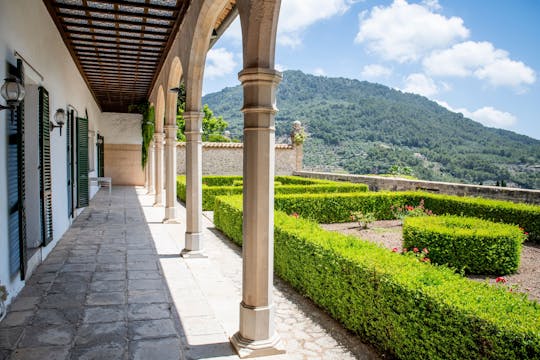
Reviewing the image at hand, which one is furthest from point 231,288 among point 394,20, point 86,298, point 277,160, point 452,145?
point 452,145

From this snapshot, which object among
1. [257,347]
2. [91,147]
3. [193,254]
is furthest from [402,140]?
[257,347]

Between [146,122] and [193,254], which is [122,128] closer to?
[146,122]

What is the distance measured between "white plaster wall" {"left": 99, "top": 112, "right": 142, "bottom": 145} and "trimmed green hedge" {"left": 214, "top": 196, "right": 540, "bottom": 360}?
17.4 m

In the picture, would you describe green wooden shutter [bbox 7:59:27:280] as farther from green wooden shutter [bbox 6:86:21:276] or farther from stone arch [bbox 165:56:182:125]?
stone arch [bbox 165:56:182:125]

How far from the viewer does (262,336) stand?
3.71 meters

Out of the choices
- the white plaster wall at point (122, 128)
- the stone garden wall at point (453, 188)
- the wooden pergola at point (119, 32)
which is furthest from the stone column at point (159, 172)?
the white plaster wall at point (122, 128)

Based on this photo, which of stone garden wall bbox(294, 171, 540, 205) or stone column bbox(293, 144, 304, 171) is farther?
stone column bbox(293, 144, 304, 171)

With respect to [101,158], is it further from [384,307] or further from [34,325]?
[384,307]

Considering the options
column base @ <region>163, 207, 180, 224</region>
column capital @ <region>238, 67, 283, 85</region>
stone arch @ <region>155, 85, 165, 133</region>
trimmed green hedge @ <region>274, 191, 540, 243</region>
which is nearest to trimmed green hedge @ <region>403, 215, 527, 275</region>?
trimmed green hedge @ <region>274, 191, 540, 243</region>

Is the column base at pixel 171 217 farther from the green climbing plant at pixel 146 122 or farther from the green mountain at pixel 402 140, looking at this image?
the green mountain at pixel 402 140

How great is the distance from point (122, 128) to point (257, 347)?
1935 cm

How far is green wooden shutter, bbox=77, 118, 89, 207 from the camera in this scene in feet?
34.1

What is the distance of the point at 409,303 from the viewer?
3.34m

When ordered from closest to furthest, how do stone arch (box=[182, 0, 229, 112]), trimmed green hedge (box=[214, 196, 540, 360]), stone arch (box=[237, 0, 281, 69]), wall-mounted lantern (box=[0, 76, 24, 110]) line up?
1. trimmed green hedge (box=[214, 196, 540, 360])
2. stone arch (box=[237, 0, 281, 69])
3. wall-mounted lantern (box=[0, 76, 24, 110])
4. stone arch (box=[182, 0, 229, 112])
